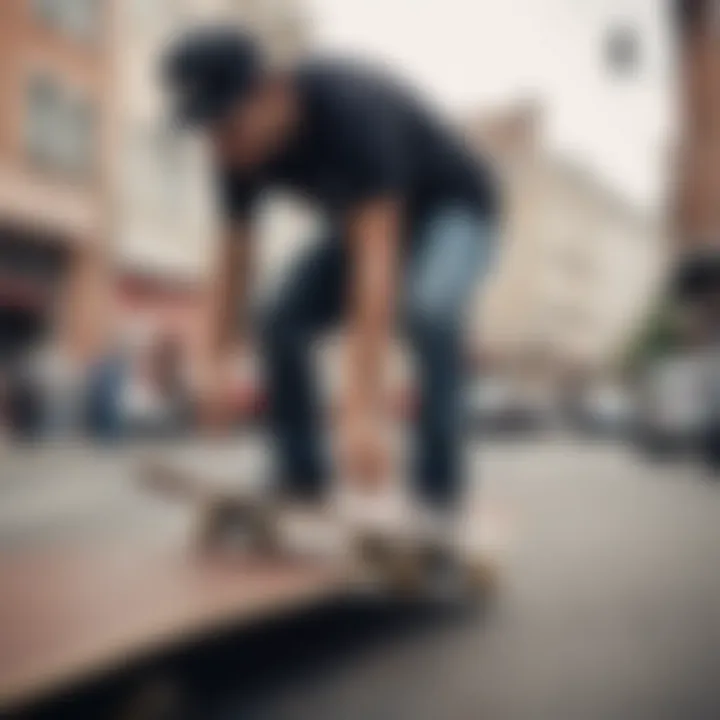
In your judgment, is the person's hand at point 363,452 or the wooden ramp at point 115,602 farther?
the person's hand at point 363,452

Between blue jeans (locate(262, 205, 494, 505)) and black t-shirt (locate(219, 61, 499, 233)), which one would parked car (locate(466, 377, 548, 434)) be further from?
black t-shirt (locate(219, 61, 499, 233))

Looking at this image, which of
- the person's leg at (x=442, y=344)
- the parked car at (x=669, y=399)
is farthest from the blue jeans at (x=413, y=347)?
the parked car at (x=669, y=399)

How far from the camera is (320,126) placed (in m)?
0.90

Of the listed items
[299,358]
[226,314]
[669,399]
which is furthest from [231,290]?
[669,399]

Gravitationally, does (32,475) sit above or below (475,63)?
below

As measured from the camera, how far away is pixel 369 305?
851mm

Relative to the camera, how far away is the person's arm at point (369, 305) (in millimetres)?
834

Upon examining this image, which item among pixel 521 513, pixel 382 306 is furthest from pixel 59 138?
pixel 521 513

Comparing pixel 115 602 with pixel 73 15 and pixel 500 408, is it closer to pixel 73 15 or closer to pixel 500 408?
pixel 500 408

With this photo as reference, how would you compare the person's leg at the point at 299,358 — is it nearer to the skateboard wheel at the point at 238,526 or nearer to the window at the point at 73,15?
the skateboard wheel at the point at 238,526

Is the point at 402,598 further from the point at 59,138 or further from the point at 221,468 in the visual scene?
the point at 59,138

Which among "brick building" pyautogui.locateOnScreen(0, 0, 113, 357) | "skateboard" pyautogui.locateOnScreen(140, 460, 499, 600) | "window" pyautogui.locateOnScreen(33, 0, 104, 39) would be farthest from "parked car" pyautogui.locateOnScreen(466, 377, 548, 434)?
"window" pyautogui.locateOnScreen(33, 0, 104, 39)

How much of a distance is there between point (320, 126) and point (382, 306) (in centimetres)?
18

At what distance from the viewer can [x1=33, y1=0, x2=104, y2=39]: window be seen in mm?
779
